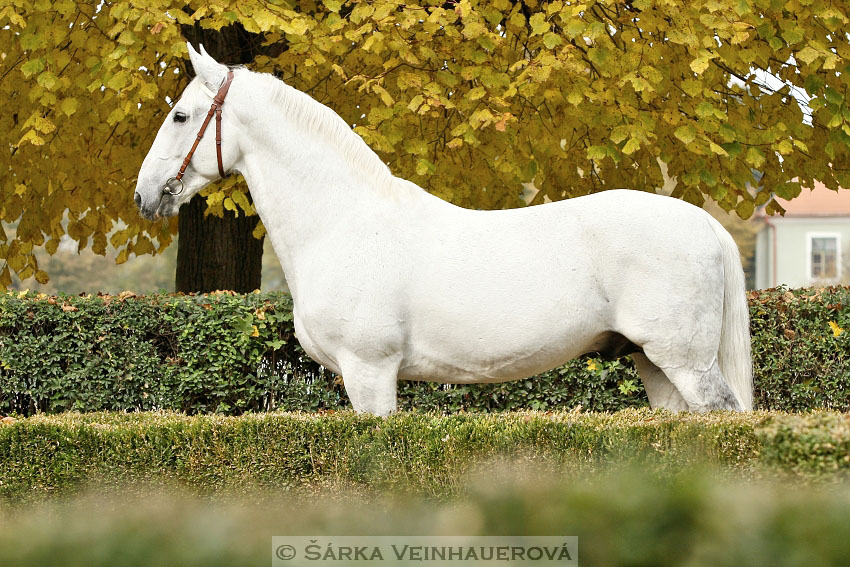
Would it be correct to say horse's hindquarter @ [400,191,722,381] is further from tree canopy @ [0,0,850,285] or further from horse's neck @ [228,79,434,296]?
tree canopy @ [0,0,850,285]

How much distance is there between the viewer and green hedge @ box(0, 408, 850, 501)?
398cm

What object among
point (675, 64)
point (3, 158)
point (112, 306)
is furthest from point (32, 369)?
point (675, 64)

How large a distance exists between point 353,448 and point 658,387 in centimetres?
172

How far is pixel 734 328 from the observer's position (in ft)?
16.1

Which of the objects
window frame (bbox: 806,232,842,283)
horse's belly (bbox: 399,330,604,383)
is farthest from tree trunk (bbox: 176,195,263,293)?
window frame (bbox: 806,232,842,283)

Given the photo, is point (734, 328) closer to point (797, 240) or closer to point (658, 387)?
point (658, 387)

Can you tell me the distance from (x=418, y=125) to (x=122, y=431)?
13.4 ft

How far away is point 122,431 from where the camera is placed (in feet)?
15.3

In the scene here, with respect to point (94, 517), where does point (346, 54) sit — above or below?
above

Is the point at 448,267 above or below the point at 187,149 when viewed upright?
below

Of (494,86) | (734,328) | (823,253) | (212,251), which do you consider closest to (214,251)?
(212,251)

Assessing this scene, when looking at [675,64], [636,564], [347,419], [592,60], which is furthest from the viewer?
[675,64]

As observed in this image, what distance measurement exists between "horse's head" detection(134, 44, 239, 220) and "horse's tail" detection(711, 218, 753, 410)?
2434mm

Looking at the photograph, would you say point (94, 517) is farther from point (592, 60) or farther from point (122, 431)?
point (592, 60)
